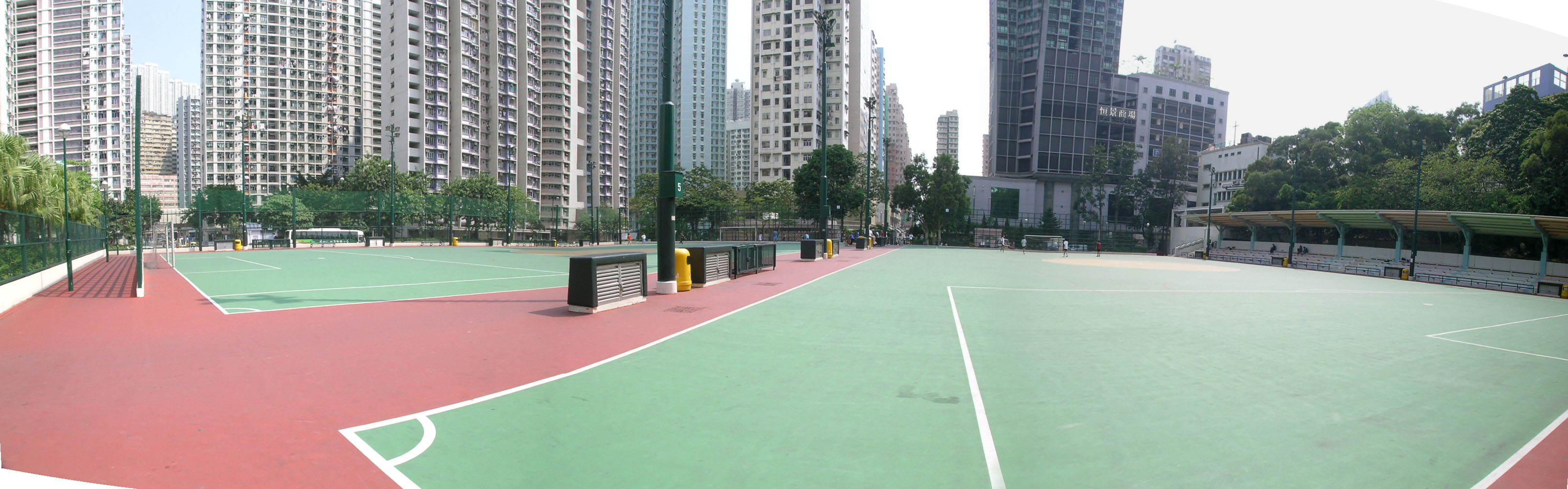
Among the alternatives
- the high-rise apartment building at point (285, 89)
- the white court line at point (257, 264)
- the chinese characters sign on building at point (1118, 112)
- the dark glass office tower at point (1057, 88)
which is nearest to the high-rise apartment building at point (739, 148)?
the high-rise apartment building at point (285, 89)

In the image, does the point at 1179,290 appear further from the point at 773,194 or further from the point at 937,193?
the point at 773,194

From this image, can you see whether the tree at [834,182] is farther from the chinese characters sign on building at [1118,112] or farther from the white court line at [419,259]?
the white court line at [419,259]

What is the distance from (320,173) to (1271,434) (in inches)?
5276

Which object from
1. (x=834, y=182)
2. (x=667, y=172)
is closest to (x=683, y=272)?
(x=667, y=172)

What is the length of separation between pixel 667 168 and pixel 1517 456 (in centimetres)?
1190

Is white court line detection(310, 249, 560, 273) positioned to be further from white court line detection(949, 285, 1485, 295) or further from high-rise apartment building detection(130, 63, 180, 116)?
high-rise apartment building detection(130, 63, 180, 116)

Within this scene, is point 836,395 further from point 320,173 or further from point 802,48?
point 320,173

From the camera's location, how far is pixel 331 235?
1916 inches

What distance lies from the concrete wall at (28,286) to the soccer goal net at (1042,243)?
5450cm

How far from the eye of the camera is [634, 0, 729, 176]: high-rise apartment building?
165 meters

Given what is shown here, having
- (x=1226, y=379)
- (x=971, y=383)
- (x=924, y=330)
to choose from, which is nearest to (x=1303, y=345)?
(x=1226, y=379)

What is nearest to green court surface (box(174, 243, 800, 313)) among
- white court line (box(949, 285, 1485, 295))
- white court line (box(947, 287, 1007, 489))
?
white court line (box(947, 287, 1007, 489))

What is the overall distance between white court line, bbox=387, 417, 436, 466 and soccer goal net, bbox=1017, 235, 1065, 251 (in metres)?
53.9

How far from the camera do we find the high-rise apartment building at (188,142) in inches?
6171
